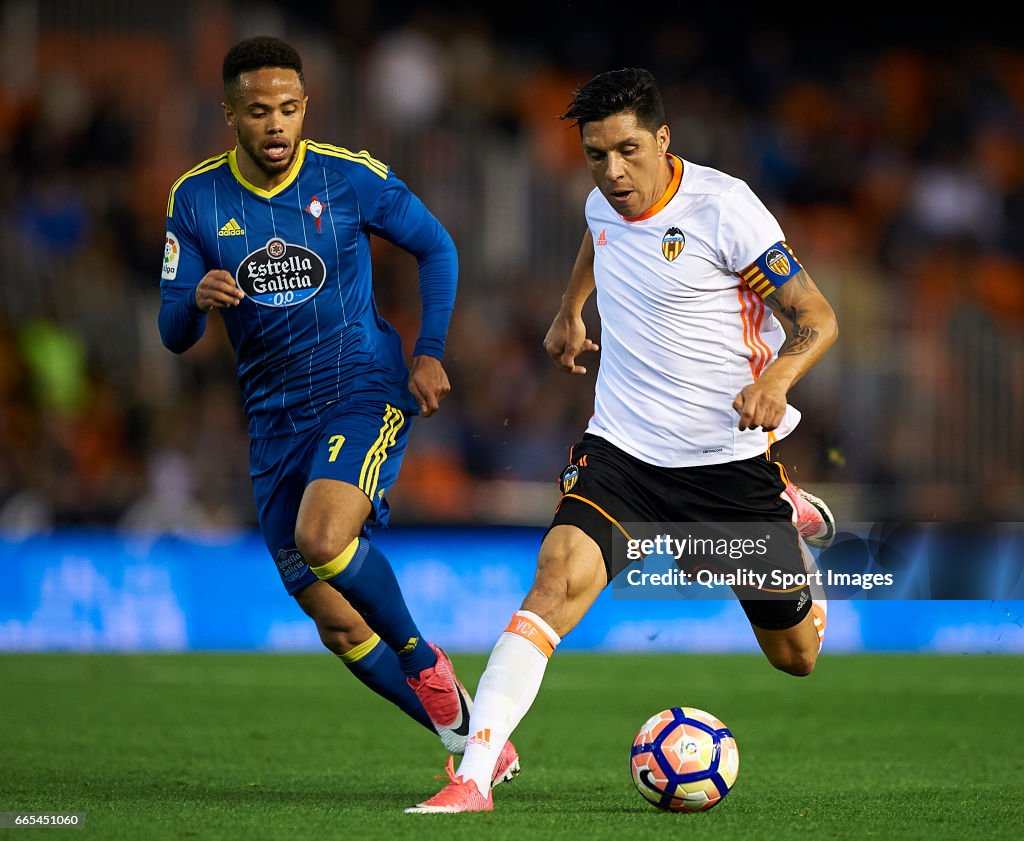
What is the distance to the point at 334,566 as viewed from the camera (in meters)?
5.43

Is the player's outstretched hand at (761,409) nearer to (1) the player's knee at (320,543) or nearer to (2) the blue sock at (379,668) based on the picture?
(1) the player's knee at (320,543)

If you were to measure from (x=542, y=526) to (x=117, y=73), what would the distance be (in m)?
6.40

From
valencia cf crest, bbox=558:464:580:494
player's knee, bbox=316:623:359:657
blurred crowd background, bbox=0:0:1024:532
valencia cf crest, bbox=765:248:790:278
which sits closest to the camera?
valencia cf crest, bbox=765:248:790:278

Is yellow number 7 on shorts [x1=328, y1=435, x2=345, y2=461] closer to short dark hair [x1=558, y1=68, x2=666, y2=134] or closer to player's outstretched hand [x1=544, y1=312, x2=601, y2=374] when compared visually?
player's outstretched hand [x1=544, y1=312, x2=601, y2=374]

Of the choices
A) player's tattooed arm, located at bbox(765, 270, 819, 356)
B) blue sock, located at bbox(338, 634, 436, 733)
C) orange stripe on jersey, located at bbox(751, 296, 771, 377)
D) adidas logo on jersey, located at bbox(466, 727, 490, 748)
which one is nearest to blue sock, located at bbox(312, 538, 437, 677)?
blue sock, located at bbox(338, 634, 436, 733)

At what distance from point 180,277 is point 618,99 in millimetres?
1687

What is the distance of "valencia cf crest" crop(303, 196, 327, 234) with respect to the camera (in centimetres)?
580

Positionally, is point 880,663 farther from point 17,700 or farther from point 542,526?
point 17,700

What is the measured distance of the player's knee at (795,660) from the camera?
19.0ft

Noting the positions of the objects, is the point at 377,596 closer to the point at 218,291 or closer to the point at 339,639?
the point at 339,639

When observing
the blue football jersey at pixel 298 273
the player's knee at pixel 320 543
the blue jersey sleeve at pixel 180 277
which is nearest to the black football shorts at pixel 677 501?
the player's knee at pixel 320 543

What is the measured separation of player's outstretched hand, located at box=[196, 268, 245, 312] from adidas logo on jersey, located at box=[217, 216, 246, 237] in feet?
1.43

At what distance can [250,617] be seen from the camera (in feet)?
39.7

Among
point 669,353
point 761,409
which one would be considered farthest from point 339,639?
point 761,409
